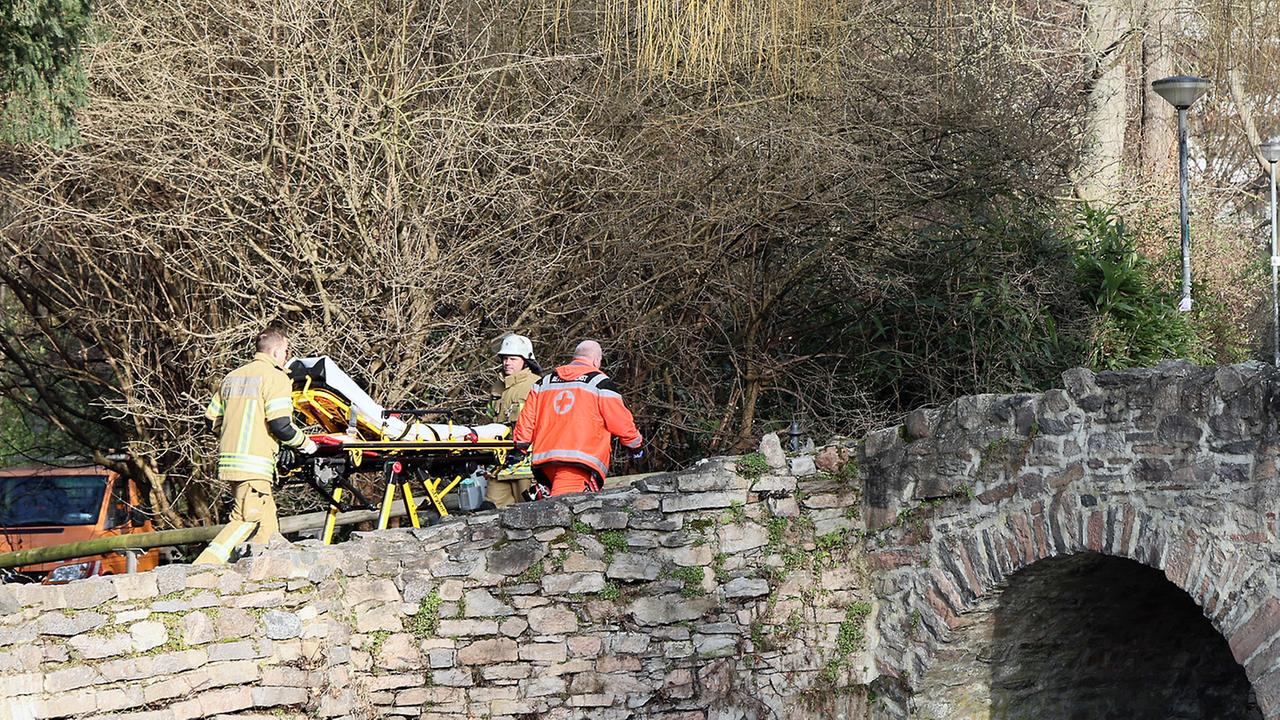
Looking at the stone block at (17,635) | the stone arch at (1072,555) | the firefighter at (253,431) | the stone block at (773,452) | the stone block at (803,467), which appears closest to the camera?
the stone block at (17,635)

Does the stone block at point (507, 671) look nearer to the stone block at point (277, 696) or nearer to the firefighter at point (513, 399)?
the stone block at point (277, 696)

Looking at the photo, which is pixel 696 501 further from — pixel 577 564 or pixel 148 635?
pixel 148 635

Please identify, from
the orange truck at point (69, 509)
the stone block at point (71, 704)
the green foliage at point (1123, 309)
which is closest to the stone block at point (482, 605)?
the stone block at point (71, 704)

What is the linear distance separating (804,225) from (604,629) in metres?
4.12

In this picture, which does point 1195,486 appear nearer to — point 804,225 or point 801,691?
point 801,691

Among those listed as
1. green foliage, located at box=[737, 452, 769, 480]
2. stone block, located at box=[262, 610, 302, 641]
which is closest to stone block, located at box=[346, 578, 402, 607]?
stone block, located at box=[262, 610, 302, 641]

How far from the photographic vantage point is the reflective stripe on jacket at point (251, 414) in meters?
8.50

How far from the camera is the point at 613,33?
38.2 feet

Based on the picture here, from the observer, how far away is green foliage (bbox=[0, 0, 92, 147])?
9180 millimetres

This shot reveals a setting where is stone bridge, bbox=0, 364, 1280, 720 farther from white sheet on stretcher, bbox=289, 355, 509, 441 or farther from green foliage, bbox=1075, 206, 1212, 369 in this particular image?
green foliage, bbox=1075, 206, 1212, 369

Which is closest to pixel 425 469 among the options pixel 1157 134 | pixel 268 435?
pixel 268 435

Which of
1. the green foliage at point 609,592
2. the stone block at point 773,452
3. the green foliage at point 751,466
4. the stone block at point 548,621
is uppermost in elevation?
the stone block at point 773,452

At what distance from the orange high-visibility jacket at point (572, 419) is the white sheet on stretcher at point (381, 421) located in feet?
0.78

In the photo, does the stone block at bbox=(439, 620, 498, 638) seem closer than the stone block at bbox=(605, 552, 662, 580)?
Yes
